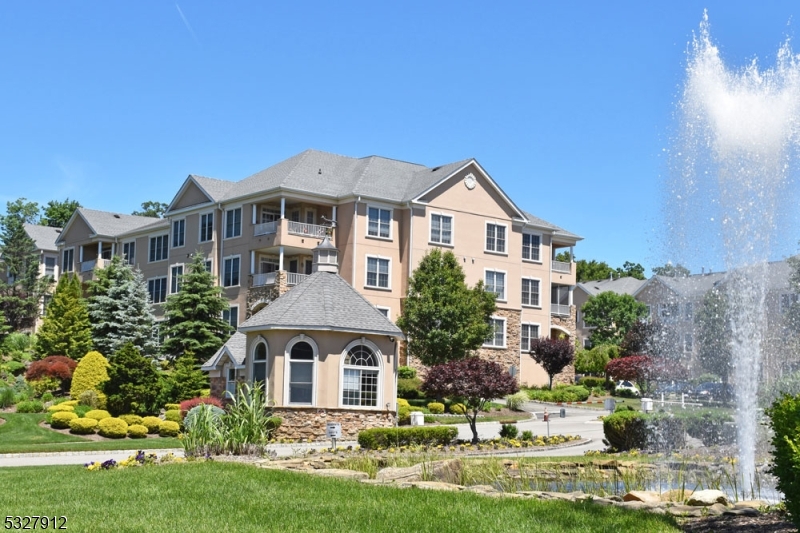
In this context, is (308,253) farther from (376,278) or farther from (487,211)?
(487,211)

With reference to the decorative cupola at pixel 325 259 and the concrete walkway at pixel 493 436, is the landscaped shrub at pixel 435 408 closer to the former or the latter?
the concrete walkway at pixel 493 436

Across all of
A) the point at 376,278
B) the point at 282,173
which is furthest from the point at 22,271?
the point at 376,278

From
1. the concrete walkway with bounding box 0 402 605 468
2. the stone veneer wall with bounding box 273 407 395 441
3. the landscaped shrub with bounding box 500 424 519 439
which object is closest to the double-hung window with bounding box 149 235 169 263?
the concrete walkway with bounding box 0 402 605 468

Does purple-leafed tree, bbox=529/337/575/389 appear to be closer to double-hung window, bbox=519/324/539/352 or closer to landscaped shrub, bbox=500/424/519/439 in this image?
double-hung window, bbox=519/324/539/352

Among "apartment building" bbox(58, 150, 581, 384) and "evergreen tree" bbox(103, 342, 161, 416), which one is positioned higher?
"apartment building" bbox(58, 150, 581, 384)

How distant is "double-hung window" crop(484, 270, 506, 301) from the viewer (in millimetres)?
56469

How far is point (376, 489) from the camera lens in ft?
46.1

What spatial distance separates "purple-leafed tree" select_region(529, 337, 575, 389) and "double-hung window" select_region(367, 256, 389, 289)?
32.4 feet

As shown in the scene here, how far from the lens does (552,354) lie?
183 feet

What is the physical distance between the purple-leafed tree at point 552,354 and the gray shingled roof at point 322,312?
22.1 meters

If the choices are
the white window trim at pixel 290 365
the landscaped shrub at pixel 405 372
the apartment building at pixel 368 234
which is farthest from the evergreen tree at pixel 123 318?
the white window trim at pixel 290 365

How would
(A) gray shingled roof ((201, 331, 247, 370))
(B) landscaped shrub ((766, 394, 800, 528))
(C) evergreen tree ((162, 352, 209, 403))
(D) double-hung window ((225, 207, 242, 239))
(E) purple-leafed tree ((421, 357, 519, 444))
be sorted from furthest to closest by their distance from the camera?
(D) double-hung window ((225, 207, 242, 239)), (C) evergreen tree ((162, 352, 209, 403)), (A) gray shingled roof ((201, 331, 247, 370)), (E) purple-leafed tree ((421, 357, 519, 444)), (B) landscaped shrub ((766, 394, 800, 528))

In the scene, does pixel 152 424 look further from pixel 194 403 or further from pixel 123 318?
pixel 123 318

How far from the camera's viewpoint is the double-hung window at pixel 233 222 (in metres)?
55.3
